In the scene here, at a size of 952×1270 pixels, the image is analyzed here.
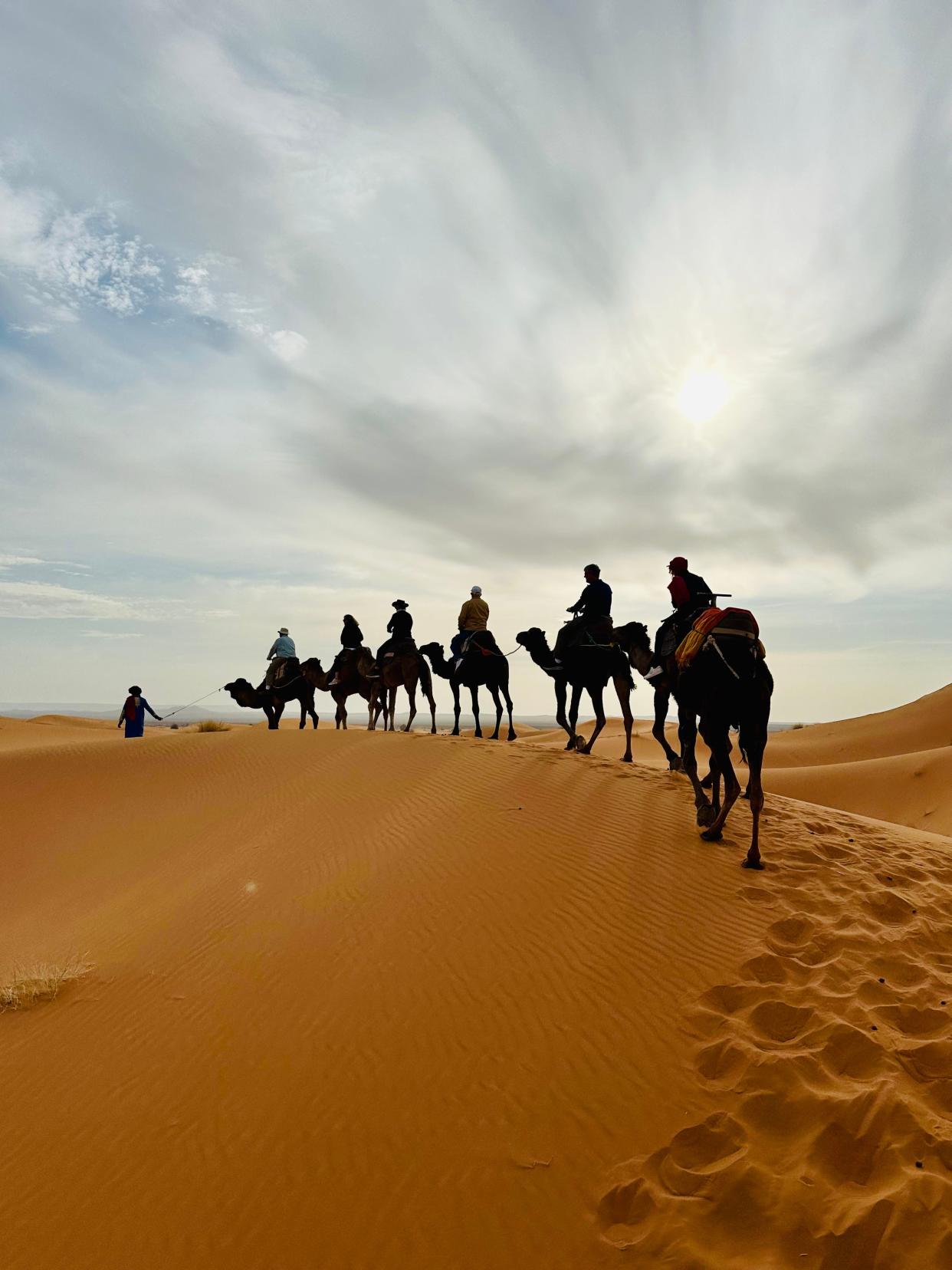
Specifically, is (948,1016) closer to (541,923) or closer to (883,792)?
(541,923)

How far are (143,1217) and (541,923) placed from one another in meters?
3.20

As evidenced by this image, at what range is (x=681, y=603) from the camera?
964cm

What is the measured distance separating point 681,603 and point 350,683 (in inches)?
534

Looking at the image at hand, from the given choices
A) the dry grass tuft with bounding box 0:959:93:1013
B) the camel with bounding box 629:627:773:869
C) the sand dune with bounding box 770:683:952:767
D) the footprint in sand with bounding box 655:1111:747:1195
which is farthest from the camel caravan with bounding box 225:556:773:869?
the sand dune with bounding box 770:683:952:767

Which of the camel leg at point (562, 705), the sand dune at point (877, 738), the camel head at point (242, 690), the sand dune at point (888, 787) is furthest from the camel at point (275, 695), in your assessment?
the sand dune at point (877, 738)

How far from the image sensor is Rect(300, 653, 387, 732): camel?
68.4ft

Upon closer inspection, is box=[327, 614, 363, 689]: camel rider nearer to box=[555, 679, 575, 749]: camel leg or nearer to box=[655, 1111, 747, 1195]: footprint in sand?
box=[555, 679, 575, 749]: camel leg

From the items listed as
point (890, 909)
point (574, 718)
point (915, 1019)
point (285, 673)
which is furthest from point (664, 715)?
point (285, 673)

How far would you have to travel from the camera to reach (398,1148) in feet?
12.3

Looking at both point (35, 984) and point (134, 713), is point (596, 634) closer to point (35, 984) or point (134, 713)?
point (35, 984)

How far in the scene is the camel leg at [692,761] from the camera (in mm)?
8211

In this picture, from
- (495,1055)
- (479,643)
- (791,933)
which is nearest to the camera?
(495,1055)

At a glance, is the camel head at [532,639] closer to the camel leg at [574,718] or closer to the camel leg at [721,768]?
the camel leg at [574,718]

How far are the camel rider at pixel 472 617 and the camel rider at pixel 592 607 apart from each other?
3.20m
